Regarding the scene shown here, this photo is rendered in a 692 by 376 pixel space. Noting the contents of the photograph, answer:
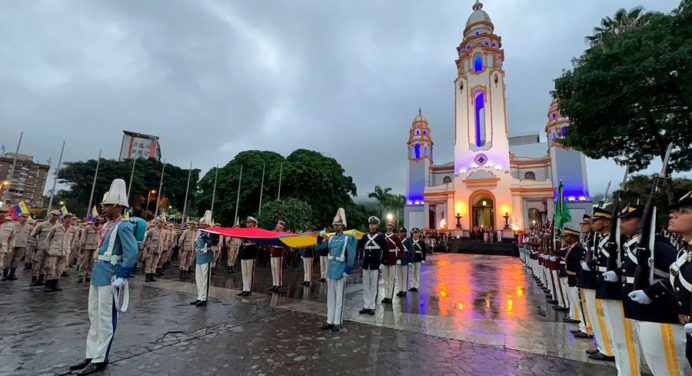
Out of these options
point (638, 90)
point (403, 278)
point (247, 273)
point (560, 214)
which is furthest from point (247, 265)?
point (638, 90)

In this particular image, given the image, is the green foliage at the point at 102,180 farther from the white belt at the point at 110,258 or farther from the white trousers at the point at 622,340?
the white trousers at the point at 622,340

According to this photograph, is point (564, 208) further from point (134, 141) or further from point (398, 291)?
point (134, 141)

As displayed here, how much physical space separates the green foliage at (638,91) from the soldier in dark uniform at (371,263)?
35.3ft

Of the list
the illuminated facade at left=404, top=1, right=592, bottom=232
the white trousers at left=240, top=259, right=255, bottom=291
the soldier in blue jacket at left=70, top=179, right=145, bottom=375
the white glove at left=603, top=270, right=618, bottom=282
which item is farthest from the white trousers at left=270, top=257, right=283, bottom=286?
the illuminated facade at left=404, top=1, right=592, bottom=232

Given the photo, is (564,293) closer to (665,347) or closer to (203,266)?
(665,347)

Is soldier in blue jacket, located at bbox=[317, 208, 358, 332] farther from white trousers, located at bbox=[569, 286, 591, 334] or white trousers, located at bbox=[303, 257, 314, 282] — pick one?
white trousers, located at bbox=[303, 257, 314, 282]

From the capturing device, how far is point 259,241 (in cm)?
823

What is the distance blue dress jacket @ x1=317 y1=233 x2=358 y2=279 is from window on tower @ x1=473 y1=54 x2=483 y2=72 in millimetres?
40863

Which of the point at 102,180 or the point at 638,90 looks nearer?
the point at 638,90

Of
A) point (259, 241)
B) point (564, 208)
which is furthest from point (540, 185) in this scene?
point (259, 241)

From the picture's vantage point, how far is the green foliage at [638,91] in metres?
10.9

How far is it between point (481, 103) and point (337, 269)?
39.4m

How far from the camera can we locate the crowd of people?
7.68 feet

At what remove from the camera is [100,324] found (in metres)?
3.83
